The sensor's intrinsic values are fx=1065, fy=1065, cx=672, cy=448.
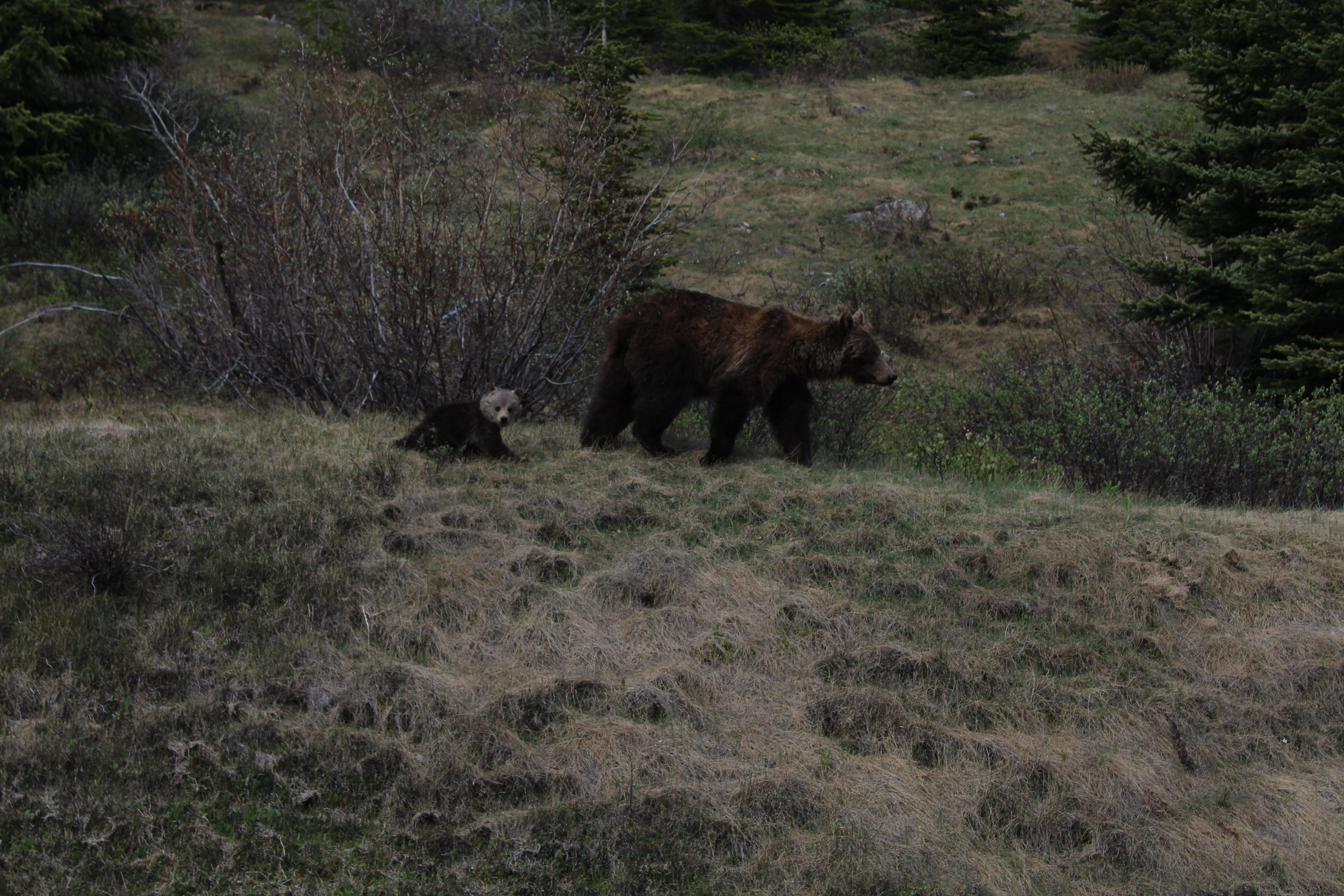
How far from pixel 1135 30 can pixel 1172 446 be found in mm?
28376

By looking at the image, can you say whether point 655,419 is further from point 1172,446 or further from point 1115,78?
point 1115,78

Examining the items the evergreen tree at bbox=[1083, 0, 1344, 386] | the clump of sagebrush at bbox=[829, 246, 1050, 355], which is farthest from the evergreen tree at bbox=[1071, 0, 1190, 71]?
the evergreen tree at bbox=[1083, 0, 1344, 386]

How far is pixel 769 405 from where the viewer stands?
9953 mm

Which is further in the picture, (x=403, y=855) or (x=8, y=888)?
(x=403, y=855)

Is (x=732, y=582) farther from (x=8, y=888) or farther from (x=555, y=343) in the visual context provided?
(x=555, y=343)

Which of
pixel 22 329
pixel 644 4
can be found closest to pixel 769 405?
pixel 22 329

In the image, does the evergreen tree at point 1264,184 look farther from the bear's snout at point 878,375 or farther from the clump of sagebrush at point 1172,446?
the bear's snout at point 878,375

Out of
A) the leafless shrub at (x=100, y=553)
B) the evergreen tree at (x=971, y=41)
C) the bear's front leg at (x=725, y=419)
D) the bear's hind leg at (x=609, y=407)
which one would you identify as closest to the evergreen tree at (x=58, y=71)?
the bear's hind leg at (x=609, y=407)

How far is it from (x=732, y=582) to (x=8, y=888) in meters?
4.48

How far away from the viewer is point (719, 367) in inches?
380

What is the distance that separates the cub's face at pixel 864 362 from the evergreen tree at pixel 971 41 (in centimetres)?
2872

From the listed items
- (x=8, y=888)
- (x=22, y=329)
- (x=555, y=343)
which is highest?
(x=8, y=888)

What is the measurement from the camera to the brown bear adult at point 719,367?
9523mm

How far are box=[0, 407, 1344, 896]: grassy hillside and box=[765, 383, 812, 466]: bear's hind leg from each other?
1.93ft
